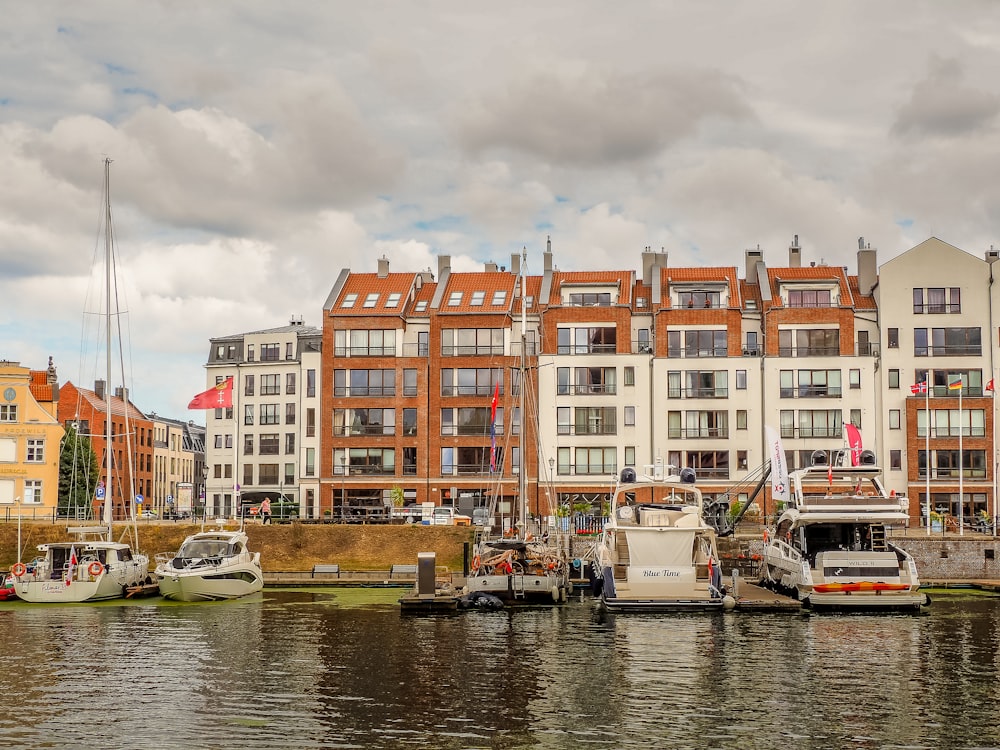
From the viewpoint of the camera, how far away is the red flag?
68938 millimetres

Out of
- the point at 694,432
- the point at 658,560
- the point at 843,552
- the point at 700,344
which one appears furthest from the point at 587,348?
the point at 843,552

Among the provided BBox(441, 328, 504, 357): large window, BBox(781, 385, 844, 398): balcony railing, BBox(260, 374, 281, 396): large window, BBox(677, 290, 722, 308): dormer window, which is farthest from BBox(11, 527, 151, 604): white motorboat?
BBox(781, 385, 844, 398): balcony railing

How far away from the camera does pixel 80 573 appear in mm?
52125

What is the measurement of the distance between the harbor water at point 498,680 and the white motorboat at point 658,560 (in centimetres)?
105

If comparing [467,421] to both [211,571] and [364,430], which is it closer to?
[364,430]

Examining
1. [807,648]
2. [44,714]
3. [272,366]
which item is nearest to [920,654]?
[807,648]

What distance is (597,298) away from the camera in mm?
88312

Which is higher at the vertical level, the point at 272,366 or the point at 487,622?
the point at 272,366

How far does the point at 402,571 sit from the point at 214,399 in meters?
17.3

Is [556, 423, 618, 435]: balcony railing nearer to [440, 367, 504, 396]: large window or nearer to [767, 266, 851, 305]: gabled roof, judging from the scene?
[440, 367, 504, 396]: large window

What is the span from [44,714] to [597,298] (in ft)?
216

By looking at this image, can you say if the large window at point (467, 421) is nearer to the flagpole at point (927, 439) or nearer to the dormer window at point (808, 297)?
the dormer window at point (808, 297)

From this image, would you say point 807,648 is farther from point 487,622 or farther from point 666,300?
point 666,300

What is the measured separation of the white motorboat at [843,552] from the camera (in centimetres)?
4697
